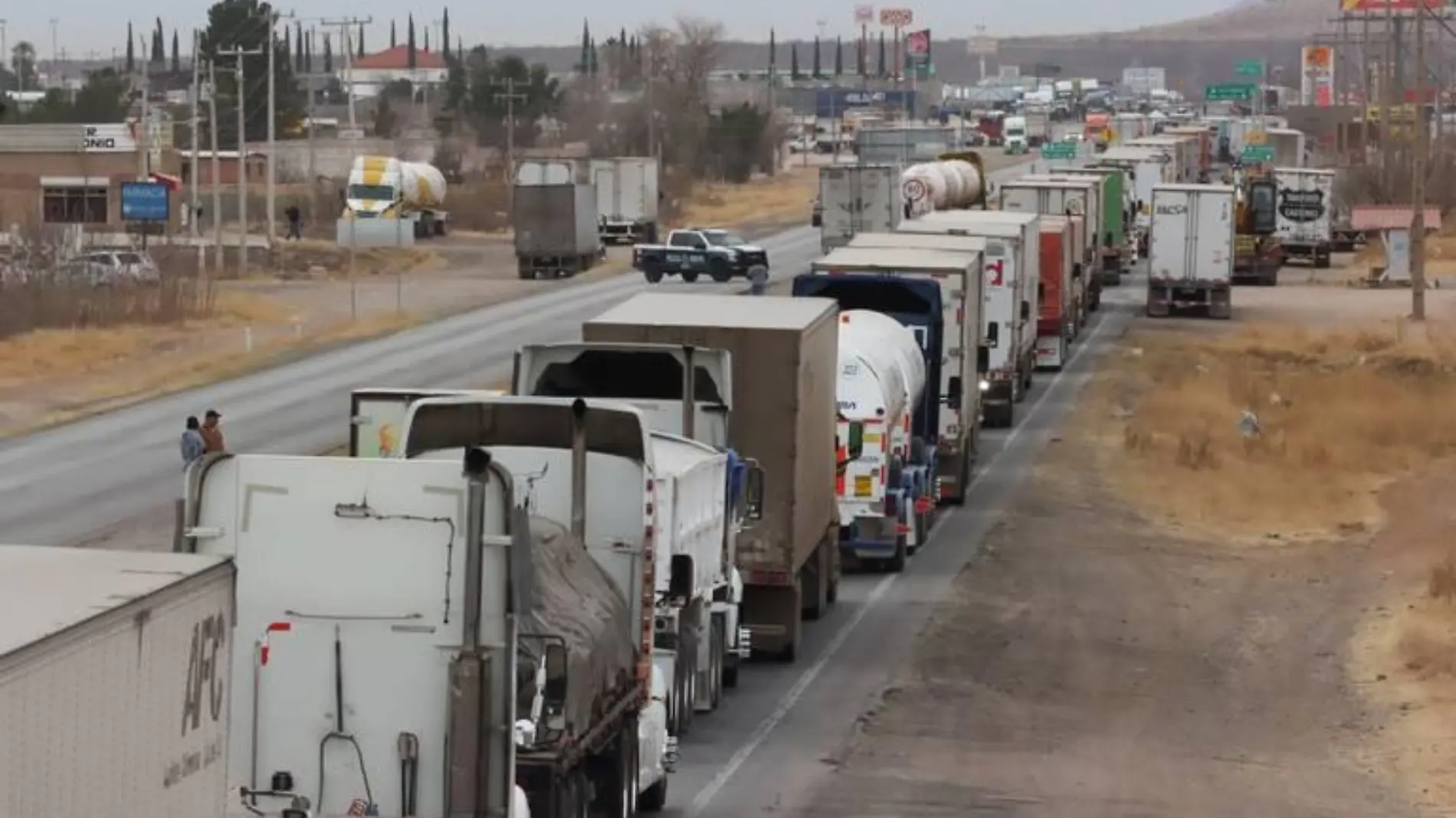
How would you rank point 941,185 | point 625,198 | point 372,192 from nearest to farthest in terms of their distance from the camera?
1. point 941,185
2. point 625,198
3. point 372,192

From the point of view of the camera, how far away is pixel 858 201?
81.1 meters

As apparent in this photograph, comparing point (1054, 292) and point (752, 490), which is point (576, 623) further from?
point (1054, 292)

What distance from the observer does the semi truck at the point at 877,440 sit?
91.6ft

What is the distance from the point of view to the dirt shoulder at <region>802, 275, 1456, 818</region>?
19594 millimetres

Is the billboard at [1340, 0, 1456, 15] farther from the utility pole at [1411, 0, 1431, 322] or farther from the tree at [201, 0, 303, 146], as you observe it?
the utility pole at [1411, 0, 1431, 322]

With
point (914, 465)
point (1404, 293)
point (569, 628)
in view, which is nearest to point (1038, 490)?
point (914, 465)

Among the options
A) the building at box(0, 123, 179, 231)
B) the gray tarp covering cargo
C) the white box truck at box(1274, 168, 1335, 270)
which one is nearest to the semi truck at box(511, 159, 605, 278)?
the white box truck at box(1274, 168, 1335, 270)

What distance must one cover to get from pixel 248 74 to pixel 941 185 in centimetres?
7721

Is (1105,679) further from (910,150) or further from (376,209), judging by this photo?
(910,150)

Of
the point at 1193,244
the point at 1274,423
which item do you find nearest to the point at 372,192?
the point at 1193,244

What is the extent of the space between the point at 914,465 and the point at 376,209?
6741 cm

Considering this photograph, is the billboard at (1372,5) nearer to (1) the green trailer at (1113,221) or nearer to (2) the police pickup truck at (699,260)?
(1) the green trailer at (1113,221)

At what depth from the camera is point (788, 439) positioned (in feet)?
76.8

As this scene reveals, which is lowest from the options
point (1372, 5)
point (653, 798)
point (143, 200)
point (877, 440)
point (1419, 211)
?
point (653, 798)
